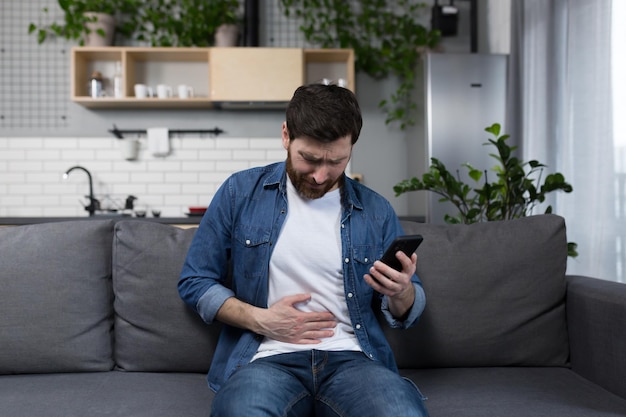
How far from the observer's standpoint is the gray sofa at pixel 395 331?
1707 mm

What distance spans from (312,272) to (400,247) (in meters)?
0.27

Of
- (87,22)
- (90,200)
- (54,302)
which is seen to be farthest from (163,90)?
(54,302)

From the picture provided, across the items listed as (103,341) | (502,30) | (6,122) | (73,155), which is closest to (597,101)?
(502,30)

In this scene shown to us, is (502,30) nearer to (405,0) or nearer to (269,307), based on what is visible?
(405,0)

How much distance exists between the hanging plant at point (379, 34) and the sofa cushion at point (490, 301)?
2.98 metres

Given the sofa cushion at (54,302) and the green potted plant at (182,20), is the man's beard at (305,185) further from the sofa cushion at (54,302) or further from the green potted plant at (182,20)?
the green potted plant at (182,20)

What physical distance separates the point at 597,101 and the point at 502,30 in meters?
1.57

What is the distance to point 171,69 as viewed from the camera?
478 centimetres

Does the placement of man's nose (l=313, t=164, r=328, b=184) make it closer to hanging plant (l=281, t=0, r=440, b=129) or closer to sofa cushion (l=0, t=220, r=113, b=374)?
sofa cushion (l=0, t=220, r=113, b=374)

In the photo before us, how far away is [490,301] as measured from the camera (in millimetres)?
1866

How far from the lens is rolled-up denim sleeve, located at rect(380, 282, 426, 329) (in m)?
1.64

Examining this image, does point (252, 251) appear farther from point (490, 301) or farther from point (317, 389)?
point (490, 301)

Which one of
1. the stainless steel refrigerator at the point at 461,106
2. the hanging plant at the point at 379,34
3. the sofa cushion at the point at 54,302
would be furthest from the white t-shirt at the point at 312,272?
the hanging plant at the point at 379,34

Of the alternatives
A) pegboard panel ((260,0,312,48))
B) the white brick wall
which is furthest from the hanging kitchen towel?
pegboard panel ((260,0,312,48))
